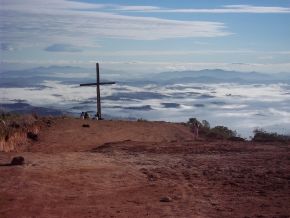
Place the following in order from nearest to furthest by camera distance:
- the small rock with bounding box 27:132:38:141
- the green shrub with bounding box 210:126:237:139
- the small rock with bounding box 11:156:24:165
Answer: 1. the small rock with bounding box 11:156:24:165
2. the small rock with bounding box 27:132:38:141
3. the green shrub with bounding box 210:126:237:139

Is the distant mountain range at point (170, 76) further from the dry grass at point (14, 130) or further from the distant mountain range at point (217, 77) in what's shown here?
the dry grass at point (14, 130)

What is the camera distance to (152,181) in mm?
14039

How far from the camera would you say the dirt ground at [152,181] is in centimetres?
1153

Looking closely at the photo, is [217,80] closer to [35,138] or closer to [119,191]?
[35,138]

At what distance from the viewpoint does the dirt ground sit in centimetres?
1153

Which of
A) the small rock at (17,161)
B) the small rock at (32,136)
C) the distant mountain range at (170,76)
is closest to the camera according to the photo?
the small rock at (17,161)

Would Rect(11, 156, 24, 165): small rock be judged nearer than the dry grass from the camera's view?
Yes

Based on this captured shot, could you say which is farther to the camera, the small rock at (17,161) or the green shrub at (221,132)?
the green shrub at (221,132)

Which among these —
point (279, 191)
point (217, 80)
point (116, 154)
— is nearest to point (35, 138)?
point (116, 154)

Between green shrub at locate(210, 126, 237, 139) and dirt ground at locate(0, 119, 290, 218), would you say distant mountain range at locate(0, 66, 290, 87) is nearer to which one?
green shrub at locate(210, 126, 237, 139)

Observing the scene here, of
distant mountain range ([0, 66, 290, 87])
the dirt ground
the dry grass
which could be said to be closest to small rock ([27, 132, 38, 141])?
the dry grass

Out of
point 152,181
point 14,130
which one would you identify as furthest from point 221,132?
point 152,181

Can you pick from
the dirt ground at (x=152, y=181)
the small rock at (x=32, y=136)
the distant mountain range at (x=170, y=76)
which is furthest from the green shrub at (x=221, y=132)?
the distant mountain range at (x=170, y=76)

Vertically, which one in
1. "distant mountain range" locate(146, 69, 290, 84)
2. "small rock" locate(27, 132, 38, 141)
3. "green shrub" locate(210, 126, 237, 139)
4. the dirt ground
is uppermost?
"distant mountain range" locate(146, 69, 290, 84)
